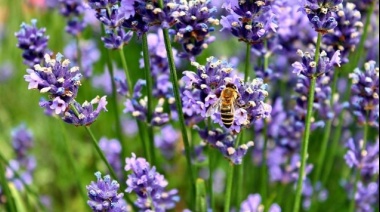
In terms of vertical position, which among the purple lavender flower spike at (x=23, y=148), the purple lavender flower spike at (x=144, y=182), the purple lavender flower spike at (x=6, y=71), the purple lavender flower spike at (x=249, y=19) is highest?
the purple lavender flower spike at (x=6, y=71)

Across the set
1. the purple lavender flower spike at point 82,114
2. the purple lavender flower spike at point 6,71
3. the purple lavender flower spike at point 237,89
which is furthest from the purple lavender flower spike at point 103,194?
the purple lavender flower spike at point 6,71

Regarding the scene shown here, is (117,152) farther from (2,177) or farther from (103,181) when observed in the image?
(103,181)

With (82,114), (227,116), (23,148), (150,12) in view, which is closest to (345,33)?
(227,116)

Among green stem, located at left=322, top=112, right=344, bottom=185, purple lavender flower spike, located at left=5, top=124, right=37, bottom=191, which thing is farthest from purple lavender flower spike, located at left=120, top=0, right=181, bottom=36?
purple lavender flower spike, located at left=5, top=124, right=37, bottom=191

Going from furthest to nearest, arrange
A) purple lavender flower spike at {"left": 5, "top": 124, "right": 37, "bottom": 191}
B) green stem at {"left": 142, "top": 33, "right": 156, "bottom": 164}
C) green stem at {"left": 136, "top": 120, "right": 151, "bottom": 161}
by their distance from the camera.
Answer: purple lavender flower spike at {"left": 5, "top": 124, "right": 37, "bottom": 191}, green stem at {"left": 136, "top": 120, "right": 151, "bottom": 161}, green stem at {"left": 142, "top": 33, "right": 156, "bottom": 164}

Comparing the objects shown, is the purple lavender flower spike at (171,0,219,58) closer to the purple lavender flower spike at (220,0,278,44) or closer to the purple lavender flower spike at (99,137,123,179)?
the purple lavender flower spike at (220,0,278,44)

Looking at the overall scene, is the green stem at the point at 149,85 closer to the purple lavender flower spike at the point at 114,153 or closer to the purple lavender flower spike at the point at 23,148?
the purple lavender flower spike at the point at 114,153
